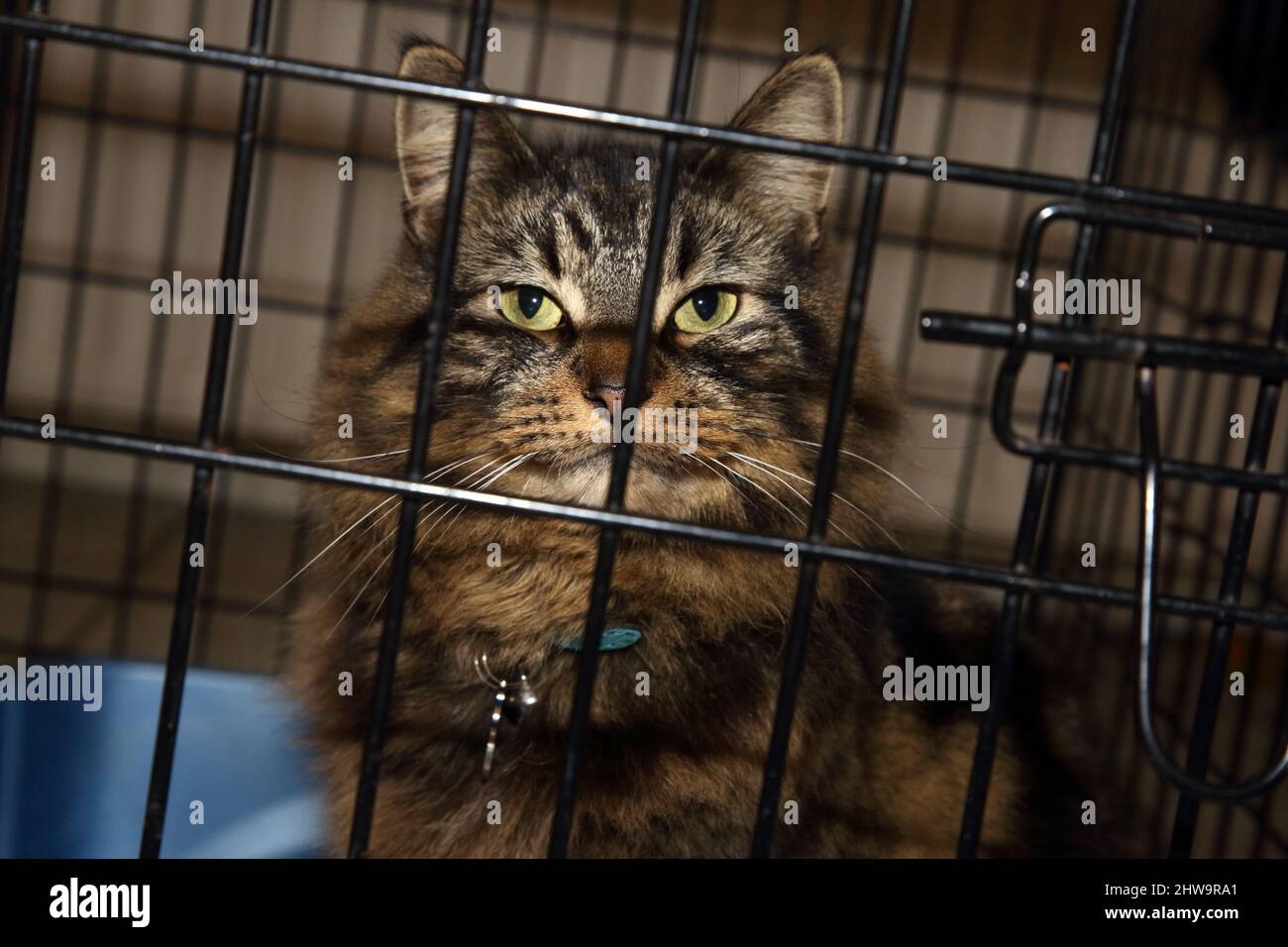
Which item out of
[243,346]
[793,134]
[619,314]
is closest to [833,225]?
[793,134]

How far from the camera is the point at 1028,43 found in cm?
328

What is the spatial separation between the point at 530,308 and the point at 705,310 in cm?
22

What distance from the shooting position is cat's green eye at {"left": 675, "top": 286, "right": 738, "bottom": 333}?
1414mm

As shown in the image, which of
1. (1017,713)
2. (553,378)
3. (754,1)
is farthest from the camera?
(754,1)

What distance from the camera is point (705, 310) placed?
142 cm

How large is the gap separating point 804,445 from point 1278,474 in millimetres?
546

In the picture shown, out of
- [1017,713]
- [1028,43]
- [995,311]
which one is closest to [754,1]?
[1028,43]

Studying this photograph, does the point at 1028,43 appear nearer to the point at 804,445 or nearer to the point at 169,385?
the point at 804,445

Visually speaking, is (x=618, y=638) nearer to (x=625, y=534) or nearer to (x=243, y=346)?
(x=625, y=534)

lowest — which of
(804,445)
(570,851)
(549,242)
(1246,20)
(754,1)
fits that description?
(570,851)

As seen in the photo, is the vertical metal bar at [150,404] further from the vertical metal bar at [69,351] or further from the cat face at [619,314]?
the cat face at [619,314]

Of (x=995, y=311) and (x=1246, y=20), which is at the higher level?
(x=1246, y=20)
